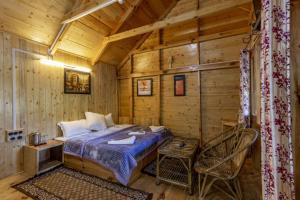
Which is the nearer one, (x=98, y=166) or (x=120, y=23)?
(x=98, y=166)

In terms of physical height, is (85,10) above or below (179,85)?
above

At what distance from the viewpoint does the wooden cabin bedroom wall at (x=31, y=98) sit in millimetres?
2559

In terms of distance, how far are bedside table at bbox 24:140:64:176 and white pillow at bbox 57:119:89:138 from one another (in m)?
0.33

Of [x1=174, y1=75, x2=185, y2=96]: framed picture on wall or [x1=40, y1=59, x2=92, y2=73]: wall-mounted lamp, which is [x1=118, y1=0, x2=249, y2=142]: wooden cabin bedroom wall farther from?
[x1=40, y1=59, x2=92, y2=73]: wall-mounted lamp

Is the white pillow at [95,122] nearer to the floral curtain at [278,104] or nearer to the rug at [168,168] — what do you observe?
the rug at [168,168]

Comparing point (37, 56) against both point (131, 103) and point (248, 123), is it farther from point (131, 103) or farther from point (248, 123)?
point (248, 123)

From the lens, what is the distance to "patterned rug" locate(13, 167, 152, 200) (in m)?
2.01

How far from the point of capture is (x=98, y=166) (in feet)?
8.25

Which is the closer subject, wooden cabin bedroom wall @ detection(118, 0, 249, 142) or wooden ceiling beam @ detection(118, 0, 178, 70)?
wooden cabin bedroom wall @ detection(118, 0, 249, 142)

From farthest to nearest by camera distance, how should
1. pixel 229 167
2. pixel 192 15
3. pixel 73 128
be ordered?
1. pixel 73 128
2. pixel 192 15
3. pixel 229 167

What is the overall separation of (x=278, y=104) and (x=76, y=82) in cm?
384

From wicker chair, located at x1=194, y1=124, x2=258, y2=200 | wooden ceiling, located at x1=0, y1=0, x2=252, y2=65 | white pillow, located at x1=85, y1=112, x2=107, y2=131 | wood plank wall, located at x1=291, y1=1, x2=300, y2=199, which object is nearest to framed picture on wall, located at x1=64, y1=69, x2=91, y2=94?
wooden ceiling, located at x1=0, y1=0, x2=252, y2=65

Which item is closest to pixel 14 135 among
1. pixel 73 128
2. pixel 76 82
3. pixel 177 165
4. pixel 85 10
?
pixel 73 128

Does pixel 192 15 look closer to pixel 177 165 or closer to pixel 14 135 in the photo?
pixel 177 165
